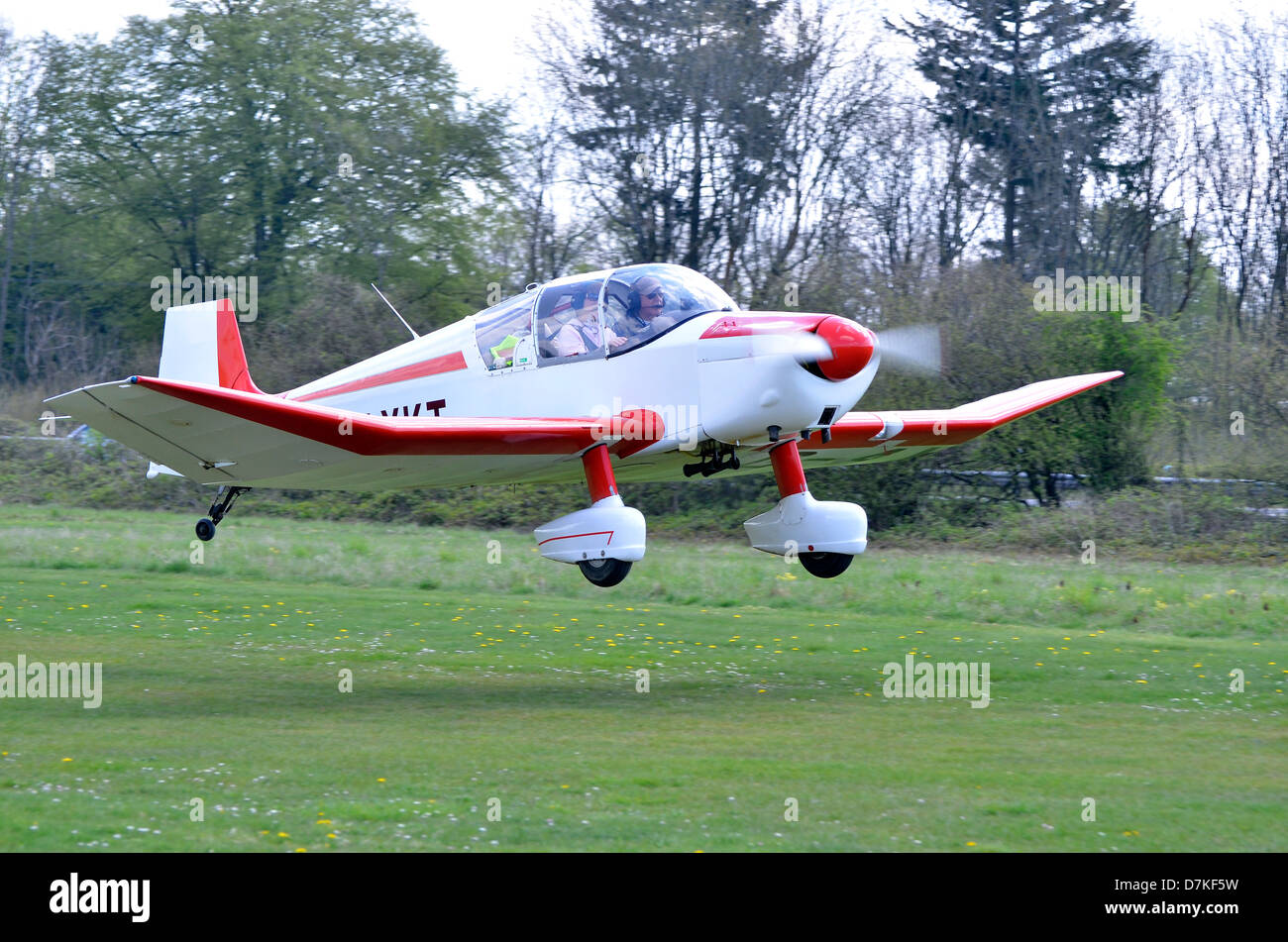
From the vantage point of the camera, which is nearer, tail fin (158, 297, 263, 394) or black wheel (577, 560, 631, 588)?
black wheel (577, 560, 631, 588)

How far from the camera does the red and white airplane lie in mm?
11125

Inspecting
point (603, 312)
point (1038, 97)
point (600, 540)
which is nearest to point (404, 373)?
point (603, 312)

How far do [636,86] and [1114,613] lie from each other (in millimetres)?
22811

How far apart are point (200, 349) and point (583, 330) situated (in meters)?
4.72

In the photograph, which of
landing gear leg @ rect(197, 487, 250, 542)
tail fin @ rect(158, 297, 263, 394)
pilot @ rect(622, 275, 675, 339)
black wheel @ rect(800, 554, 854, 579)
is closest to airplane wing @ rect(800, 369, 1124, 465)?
black wheel @ rect(800, 554, 854, 579)

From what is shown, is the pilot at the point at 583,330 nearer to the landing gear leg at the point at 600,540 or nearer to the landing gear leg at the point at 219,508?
the landing gear leg at the point at 600,540

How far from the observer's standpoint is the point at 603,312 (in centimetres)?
1205

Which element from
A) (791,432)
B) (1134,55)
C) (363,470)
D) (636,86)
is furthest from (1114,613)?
(1134,55)

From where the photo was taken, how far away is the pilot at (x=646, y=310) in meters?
11.9

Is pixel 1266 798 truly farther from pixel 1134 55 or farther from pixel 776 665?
pixel 1134 55

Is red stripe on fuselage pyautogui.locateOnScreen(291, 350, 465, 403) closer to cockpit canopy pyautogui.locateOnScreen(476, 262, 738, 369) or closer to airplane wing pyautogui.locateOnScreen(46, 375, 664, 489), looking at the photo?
cockpit canopy pyautogui.locateOnScreen(476, 262, 738, 369)

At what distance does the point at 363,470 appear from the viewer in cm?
1224

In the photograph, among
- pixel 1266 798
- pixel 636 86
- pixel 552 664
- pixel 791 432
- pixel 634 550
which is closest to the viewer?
pixel 1266 798

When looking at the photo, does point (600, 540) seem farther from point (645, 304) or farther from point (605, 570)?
point (645, 304)
